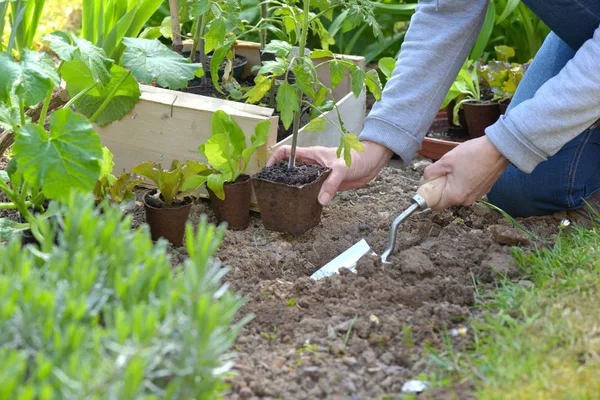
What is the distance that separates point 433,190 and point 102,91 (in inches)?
41.6

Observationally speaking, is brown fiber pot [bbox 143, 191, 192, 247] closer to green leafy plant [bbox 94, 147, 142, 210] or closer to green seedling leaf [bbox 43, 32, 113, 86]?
green leafy plant [bbox 94, 147, 142, 210]

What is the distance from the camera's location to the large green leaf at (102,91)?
2.19 metres

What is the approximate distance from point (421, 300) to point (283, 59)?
2.40 feet

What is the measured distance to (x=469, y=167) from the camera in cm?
198

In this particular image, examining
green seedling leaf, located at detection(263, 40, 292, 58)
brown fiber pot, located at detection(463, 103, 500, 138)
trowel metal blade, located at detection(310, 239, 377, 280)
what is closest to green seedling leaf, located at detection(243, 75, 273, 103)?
green seedling leaf, located at detection(263, 40, 292, 58)

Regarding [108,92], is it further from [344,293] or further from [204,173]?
[344,293]

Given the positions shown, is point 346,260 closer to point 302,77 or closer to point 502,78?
point 302,77

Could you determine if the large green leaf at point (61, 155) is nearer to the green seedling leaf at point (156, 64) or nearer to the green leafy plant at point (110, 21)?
the green seedling leaf at point (156, 64)

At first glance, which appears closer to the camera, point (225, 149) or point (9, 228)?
point (9, 228)

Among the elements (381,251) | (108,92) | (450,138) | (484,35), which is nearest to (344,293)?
(381,251)

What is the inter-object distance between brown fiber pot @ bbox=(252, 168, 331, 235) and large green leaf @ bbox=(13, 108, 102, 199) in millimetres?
597

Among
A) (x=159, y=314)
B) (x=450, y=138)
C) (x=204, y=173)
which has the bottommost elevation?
(x=450, y=138)

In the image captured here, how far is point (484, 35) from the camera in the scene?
130 inches

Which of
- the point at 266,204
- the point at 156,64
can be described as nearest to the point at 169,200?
the point at 266,204
